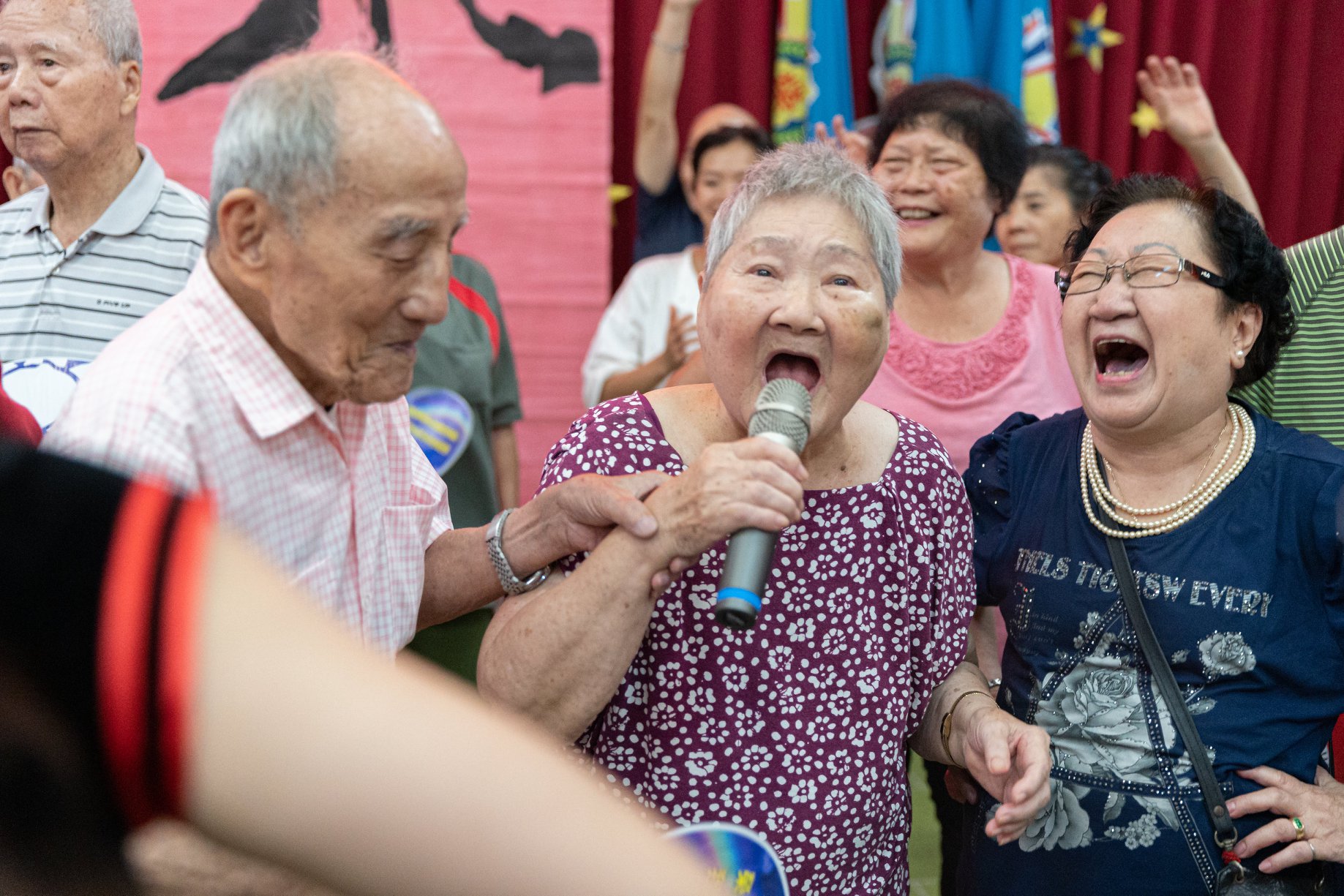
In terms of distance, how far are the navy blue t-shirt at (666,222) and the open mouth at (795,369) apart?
2.26m

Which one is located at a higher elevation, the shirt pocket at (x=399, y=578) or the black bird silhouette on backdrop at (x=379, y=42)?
the black bird silhouette on backdrop at (x=379, y=42)

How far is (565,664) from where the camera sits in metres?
1.44

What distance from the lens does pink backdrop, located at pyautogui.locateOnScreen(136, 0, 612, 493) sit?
3467 millimetres

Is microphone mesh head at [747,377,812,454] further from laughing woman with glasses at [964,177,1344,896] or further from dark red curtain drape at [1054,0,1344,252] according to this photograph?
dark red curtain drape at [1054,0,1344,252]

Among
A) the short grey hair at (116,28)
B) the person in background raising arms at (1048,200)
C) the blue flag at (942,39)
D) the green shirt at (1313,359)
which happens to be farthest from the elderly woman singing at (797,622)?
the blue flag at (942,39)

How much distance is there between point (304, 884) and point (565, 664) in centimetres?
98

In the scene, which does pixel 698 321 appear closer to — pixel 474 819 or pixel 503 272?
pixel 474 819

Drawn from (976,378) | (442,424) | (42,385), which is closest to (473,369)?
(442,424)

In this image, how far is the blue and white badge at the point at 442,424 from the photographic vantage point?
121 inches

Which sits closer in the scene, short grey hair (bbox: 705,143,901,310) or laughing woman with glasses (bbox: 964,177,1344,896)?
short grey hair (bbox: 705,143,901,310)

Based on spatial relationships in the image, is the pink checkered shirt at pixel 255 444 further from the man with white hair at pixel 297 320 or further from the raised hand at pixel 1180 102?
the raised hand at pixel 1180 102

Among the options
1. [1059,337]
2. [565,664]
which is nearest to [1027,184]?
[1059,337]

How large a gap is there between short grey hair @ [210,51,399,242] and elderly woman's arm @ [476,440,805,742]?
51 centimetres

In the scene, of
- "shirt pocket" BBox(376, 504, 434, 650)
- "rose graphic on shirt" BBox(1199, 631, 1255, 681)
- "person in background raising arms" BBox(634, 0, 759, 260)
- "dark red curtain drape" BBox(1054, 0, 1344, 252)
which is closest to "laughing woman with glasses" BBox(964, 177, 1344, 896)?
"rose graphic on shirt" BBox(1199, 631, 1255, 681)
